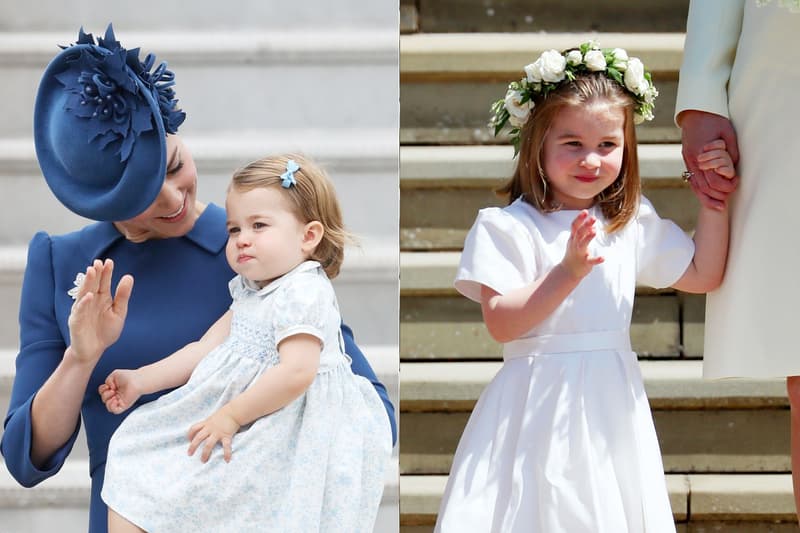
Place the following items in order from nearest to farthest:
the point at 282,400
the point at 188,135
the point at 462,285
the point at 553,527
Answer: the point at 282,400
the point at 553,527
the point at 462,285
the point at 188,135

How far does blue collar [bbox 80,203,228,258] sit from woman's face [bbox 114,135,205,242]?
0.05 ft

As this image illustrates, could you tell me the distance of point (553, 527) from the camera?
2.26m

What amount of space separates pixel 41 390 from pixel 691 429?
2.01 m

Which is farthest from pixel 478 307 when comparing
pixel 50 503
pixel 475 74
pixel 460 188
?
pixel 50 503

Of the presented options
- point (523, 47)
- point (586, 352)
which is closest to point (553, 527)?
point (586, 352)

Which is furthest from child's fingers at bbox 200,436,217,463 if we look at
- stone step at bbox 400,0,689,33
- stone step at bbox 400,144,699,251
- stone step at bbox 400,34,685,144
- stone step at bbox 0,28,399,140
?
stone step at bbox 400,0,689,33

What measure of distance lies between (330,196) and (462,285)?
356mm

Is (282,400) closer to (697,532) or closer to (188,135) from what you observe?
(188,135)

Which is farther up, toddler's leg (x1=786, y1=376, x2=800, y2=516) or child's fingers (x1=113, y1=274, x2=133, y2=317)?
child's fingers (x1=113, y1=274, x2=133, y2=317)

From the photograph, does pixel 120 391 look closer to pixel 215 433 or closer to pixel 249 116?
pixel 215 433

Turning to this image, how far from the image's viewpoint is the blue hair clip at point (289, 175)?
225 centimetres

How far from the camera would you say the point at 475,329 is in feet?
11.5

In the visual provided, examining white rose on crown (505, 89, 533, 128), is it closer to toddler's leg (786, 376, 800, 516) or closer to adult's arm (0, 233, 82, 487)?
toddler's leg (786, 376, 800, 516)

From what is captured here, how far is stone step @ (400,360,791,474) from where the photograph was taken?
3455 millimetres
